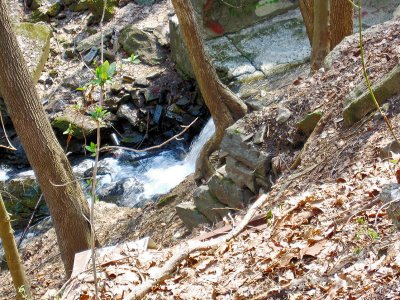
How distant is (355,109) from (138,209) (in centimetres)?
494

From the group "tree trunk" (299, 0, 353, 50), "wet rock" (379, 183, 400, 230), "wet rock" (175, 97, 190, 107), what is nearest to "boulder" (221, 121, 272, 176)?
"tree trunk" (299, 0, 353, 50)

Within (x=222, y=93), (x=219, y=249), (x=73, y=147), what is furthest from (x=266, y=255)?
(x=73, y=147)

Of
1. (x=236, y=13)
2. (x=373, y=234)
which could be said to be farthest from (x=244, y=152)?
(x=236, y=13)

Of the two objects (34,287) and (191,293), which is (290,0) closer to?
(34,287)

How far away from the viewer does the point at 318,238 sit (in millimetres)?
3910

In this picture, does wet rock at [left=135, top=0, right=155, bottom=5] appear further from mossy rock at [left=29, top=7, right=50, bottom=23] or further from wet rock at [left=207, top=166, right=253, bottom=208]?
wet rock at [left=207, top=166, right=253, bottom=208]

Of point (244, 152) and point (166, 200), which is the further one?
point (166, 200)

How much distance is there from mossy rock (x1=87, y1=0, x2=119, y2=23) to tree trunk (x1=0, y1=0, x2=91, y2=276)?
27.3 ft

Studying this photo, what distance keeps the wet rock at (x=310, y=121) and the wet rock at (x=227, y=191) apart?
3.24 feet

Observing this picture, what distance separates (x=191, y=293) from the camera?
391 centimetres

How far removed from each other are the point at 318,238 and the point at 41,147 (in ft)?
11.8

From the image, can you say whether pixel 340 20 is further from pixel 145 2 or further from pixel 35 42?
pixel 35 42

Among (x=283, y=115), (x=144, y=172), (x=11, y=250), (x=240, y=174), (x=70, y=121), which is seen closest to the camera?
(x=11, y=250)

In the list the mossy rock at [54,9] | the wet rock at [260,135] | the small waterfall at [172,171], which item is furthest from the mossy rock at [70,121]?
the wet rock at [260,135]
